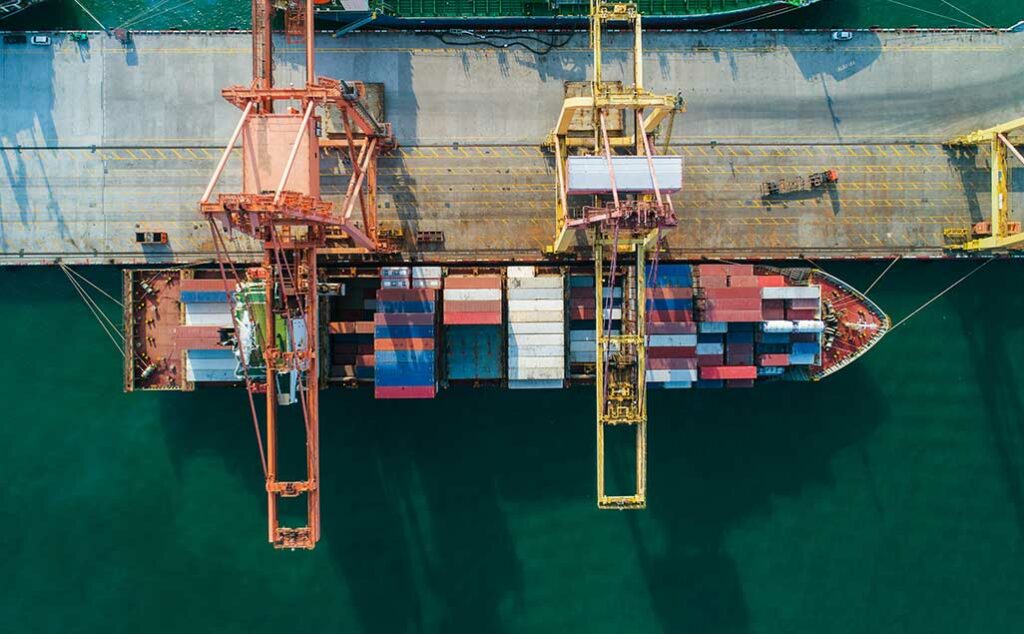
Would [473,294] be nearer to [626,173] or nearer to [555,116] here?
[626,173]

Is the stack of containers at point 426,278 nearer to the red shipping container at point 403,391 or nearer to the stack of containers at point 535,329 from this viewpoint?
the stack of containers at point 535,329

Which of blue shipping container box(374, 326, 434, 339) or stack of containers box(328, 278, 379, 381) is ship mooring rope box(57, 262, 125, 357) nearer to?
stack of containers box(328, 278, 379, 381)

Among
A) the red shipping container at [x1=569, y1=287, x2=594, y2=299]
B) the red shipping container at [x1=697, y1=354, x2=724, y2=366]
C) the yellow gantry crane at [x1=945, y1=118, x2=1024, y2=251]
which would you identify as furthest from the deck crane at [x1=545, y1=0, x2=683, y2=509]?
the yellow gantry crane at [x1=945, y1=118, x2=1024, y2=251]

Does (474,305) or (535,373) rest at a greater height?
(474,305)

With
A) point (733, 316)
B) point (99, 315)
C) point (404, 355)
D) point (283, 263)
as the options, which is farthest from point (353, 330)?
point (733, 316)

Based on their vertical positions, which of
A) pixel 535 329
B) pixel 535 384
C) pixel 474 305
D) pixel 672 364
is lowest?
pixel 535 384

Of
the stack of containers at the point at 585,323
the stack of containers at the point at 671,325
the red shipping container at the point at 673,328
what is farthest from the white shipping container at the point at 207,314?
the red shipping container at the point at 673,328
